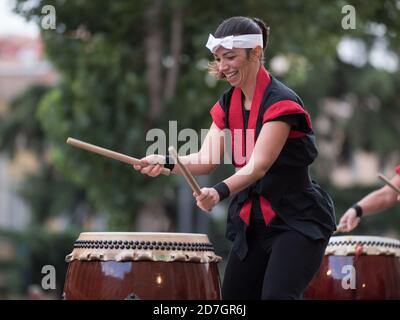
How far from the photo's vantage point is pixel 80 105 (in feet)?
43.6

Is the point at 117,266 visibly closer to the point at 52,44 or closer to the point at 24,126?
the point at 52,44

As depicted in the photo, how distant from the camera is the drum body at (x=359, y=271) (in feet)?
18.4

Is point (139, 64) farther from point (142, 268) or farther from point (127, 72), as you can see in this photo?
point (142, 268)

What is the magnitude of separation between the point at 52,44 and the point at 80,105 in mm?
824

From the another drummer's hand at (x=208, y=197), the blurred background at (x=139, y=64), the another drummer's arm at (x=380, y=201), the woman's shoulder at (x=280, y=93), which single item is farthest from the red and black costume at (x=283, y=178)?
the blurred background at (x=139, y=64)

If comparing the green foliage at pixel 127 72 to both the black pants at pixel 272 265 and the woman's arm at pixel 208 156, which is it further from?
the black pants at pixel 272 265

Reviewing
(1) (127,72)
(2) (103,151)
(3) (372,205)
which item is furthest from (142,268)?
(1) (127,72)

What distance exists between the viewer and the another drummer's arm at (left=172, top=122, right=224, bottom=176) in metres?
4.71

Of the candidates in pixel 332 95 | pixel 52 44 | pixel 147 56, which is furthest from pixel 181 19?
pixel 332 95

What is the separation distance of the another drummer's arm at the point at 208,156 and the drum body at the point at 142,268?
0.99 feet

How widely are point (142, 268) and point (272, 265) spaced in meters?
0.57

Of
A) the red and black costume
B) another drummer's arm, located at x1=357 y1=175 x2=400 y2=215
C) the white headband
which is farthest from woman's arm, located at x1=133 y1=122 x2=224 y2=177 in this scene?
another drummer's arm, located at x1=357 y1=175 x2=400 y2=215

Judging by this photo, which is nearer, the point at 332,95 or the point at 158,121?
the point at 158,121

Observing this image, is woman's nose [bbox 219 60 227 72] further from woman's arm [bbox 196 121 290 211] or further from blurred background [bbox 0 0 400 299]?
blurred background [bbox 0 0 400 299]
